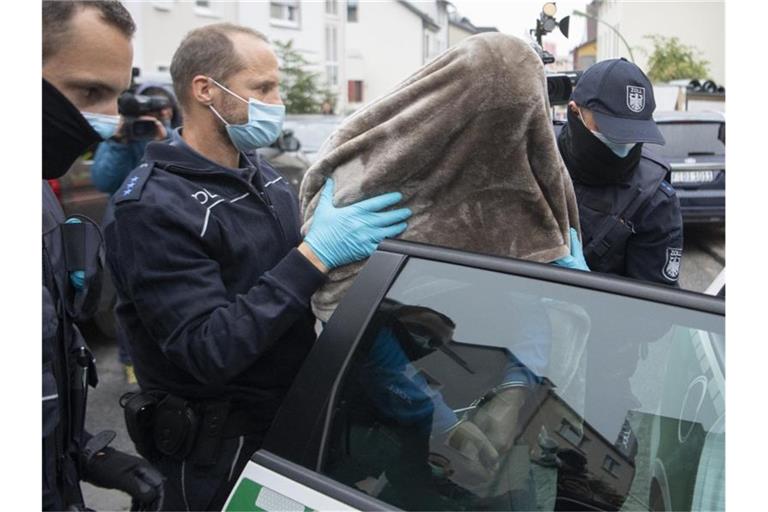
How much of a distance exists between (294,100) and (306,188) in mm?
27874

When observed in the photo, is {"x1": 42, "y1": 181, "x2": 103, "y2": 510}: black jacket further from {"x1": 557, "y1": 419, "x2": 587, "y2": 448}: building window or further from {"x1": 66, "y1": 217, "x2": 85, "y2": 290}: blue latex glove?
{"x1": 557, "y1": 419, "x2": 587, "y2": 448}: building window

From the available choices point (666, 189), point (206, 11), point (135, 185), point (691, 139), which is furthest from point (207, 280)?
point (206, 11)

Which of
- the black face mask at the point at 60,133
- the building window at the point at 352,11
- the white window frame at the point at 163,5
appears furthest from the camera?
the building window at the point at 352,11

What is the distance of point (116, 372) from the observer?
497 cm

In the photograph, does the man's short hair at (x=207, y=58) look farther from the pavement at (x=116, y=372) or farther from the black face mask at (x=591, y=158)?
the pavement at (x=116, y=372)

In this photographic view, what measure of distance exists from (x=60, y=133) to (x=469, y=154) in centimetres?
85

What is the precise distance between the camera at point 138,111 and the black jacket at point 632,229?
8.28 feet

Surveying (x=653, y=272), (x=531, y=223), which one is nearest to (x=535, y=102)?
(x=531, y=223)

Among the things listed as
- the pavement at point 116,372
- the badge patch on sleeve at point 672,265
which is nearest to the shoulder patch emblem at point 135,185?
the badge patch on sleeve at point 672,265

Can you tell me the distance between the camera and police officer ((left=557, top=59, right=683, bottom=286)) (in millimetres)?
2561

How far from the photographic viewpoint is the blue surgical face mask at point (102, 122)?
5.72ft

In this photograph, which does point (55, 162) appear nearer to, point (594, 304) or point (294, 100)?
point (594, 304)

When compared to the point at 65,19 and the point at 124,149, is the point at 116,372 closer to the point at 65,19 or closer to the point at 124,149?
the point at 124,149

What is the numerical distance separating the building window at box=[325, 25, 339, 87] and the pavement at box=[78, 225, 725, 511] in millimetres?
28992
